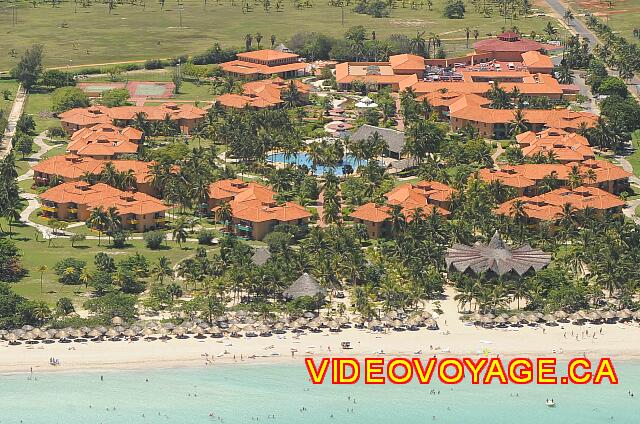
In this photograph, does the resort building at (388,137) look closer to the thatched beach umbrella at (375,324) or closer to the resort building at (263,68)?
the resort building at (263,68)

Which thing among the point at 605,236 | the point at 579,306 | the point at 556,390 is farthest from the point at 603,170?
the point at 556,390

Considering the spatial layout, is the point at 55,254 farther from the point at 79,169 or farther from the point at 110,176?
the point at 79,169

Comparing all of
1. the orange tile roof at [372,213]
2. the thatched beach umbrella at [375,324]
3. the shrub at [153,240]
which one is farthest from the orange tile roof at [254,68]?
the thatched beach umbrella at [375,324]

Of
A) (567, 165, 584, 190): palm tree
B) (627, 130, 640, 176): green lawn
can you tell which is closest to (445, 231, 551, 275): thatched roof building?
(567, 165, 584, 190): palm tree

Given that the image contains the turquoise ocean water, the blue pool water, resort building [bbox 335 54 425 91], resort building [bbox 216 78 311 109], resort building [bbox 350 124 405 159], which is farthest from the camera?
resort building [bbox 335 54 425 91]

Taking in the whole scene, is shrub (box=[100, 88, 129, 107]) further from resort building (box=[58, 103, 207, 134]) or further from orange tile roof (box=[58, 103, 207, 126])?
resort building (box=[58, 103, 207, 134])

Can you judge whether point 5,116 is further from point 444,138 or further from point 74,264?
point 74,264
